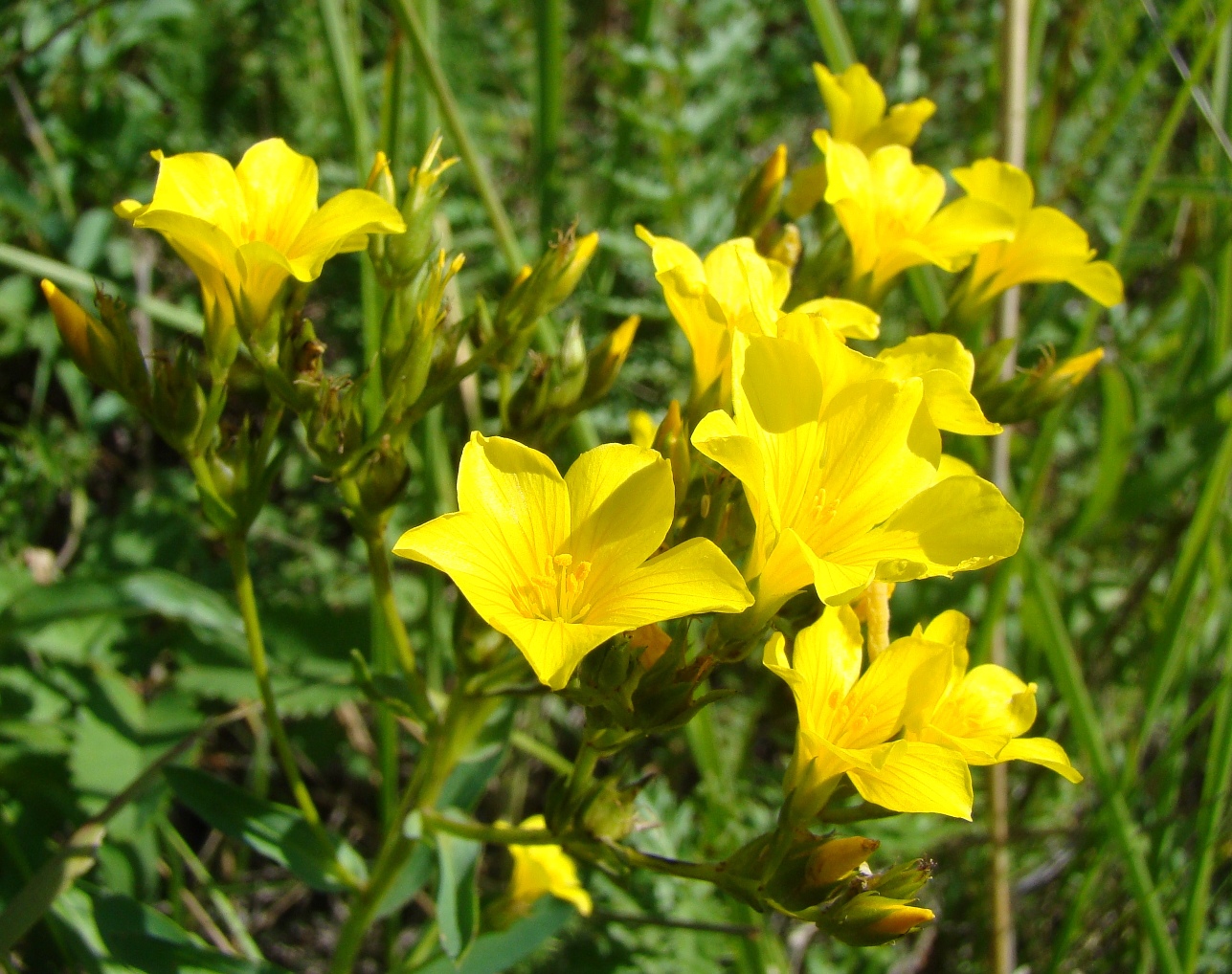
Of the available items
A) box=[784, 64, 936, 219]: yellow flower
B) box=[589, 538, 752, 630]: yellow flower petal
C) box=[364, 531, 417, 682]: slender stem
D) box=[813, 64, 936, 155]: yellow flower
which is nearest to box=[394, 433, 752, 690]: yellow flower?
box=[589, 538, 752, 630]: yellow flower petal

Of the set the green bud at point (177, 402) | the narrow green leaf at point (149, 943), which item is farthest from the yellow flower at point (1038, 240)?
the narrow green leaf at point (149, 943)

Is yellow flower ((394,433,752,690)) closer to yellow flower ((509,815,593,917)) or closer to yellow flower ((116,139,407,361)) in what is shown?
yellow flower ((116,139,407,361))

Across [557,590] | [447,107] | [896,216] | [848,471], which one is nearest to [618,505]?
[557,590]

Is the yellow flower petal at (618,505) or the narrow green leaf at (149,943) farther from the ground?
the yellow flower petal at (618,505)

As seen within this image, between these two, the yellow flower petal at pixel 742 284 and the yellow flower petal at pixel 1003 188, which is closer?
the yellow flower petal at pixel 742 284

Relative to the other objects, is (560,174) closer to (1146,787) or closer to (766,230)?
(766,230)

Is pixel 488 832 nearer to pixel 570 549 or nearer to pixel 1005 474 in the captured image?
pixel 570 549

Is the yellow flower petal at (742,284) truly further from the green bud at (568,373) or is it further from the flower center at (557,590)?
the flower center at (557,590)
